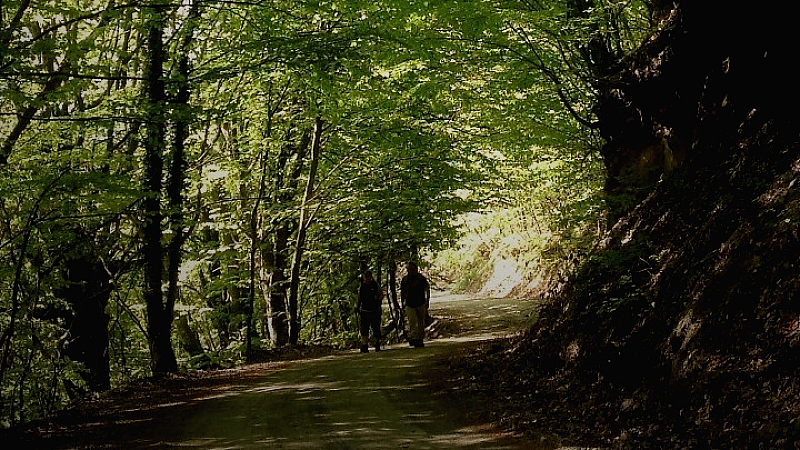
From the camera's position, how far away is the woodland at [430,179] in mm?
7504

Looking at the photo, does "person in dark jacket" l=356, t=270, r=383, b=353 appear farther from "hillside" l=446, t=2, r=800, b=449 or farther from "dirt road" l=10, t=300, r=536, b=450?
"hillside" l=446, t=2, r=800, b=449

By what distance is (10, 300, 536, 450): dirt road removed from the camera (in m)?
8.13

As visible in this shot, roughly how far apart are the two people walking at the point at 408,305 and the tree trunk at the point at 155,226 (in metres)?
4.81

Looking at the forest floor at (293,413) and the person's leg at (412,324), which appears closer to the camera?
the forest floor at (293,413)

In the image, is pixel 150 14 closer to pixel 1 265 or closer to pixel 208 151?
pixel 1 265

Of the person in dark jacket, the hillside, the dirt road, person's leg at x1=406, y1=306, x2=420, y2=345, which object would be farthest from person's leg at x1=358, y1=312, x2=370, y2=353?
the hillside

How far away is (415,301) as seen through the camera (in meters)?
17.2

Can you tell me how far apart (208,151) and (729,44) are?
45.2ft

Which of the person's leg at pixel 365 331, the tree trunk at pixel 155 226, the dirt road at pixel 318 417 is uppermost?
the tree trunk at pixel 155 226

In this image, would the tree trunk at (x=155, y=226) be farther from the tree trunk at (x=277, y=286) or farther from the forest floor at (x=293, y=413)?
the tree trunk at (x=277, y=286)

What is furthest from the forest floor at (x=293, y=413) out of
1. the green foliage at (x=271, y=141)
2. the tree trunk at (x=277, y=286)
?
the tree trunk at (x=277, y=286)

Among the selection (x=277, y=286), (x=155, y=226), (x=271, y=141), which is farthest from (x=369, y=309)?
(x=155, y=226)

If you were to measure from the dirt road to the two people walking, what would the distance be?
133 inches

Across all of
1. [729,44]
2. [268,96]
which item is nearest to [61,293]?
[268,96]
